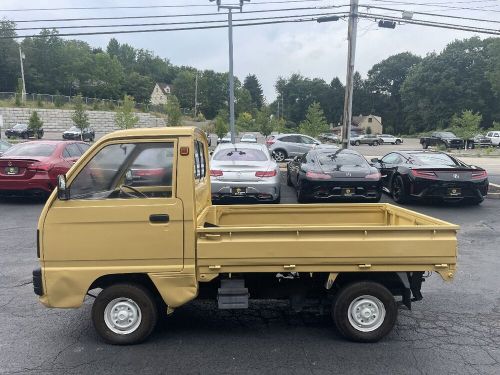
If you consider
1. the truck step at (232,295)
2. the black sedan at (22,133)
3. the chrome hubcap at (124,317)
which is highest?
the black sedan at (22,133)

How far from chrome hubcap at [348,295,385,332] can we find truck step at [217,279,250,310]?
97 centimetres

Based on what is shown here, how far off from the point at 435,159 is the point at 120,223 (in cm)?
974

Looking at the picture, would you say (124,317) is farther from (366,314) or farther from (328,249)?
(366,314)

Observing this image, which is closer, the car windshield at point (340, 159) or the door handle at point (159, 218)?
the door handle at point (159, 218)

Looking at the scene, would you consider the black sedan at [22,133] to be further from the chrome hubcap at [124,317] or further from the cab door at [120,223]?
the chrome hubcap at [124,317]

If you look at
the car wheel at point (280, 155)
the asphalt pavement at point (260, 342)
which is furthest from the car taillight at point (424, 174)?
the car wheel at point (280, 155)

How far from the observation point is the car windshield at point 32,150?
1158cm

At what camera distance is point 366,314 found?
165 inches

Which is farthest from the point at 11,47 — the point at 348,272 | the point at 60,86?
the point at 348,272

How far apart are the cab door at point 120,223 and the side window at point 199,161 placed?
59 cm

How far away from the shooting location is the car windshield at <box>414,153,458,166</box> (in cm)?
1145

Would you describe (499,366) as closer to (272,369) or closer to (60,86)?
(272,369)

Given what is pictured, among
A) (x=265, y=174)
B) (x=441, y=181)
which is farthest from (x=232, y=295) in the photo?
(x=441, y=181)

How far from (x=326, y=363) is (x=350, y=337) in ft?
1.56
